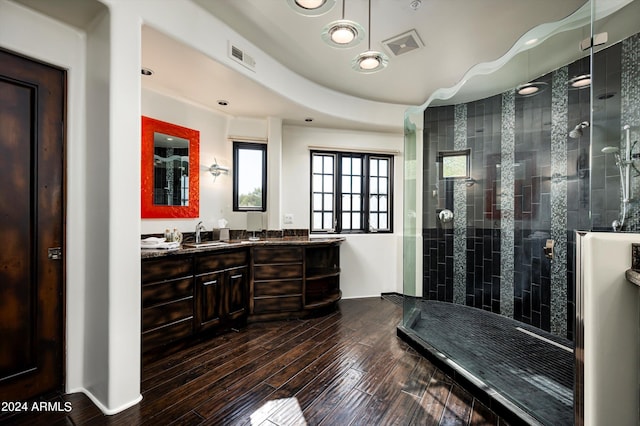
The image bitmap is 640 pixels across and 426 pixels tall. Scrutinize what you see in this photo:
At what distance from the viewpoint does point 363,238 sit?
4449 millimetres

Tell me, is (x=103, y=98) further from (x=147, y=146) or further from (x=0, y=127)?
(x=147, y=146)

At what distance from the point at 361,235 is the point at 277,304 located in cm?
170

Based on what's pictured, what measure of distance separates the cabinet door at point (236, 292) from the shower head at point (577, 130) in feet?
11.5

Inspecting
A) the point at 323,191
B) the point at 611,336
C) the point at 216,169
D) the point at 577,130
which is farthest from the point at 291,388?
the point at 577,130

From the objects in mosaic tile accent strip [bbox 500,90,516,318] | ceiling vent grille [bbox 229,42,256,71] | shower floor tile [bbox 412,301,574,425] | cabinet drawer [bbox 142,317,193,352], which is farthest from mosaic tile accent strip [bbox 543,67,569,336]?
cabinet drawer [bbox 142,317,193,352]

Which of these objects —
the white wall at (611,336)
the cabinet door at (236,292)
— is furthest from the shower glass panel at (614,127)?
the cabinet door at (236,292)

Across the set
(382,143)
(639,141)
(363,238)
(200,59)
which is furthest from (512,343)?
(200,59)

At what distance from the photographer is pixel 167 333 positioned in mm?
2406

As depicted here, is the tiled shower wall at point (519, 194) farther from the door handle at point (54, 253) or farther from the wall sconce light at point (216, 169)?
the door handle at point (54, 253)

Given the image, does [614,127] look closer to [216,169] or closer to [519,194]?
[519,194]

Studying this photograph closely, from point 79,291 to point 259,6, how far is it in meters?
2.42

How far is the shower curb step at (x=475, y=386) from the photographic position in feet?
5.39

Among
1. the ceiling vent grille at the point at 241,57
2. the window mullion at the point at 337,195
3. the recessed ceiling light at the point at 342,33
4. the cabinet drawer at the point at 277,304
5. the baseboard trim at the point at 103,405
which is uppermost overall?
the ceiling vent grille at the point at 241,57

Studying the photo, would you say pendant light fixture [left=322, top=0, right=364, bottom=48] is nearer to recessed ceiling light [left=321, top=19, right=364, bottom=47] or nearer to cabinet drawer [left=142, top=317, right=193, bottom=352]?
recessed ceiling light [left=321, top=19, right=364, bottom=47]
